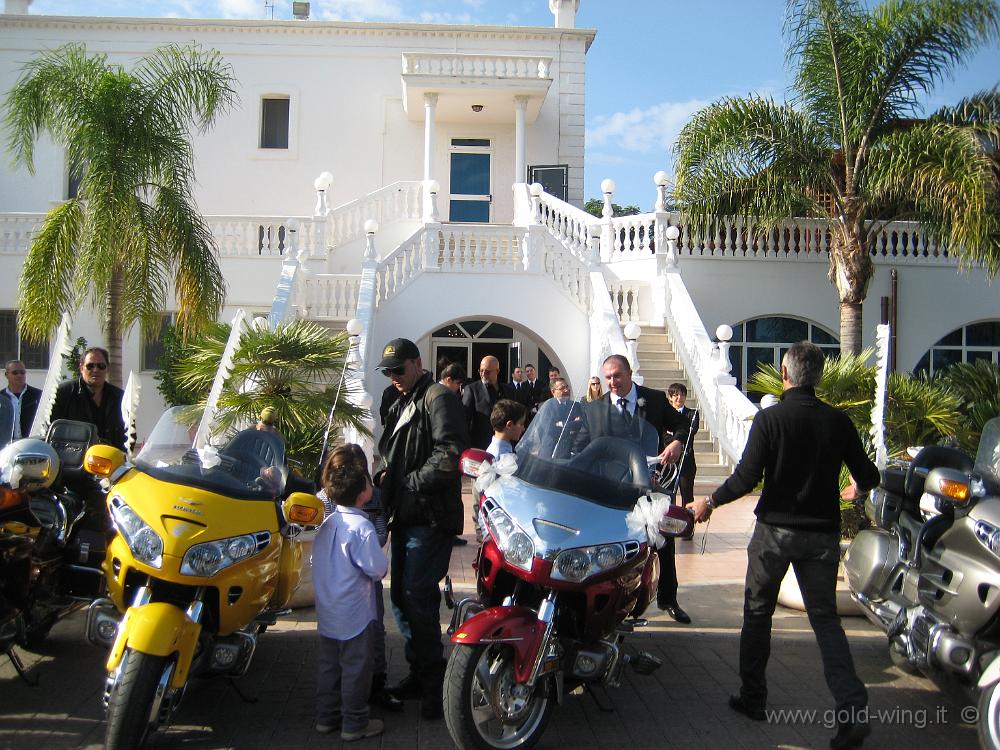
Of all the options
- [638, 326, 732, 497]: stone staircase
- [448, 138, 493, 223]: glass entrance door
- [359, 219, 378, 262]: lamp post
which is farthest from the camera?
[448, 138, 493, 223]: glass entrance door

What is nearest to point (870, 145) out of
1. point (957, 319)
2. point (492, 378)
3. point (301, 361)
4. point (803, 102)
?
point (803, 102)

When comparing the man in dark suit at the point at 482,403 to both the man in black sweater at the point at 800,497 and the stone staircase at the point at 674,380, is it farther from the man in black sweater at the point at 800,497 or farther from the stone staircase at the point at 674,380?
the man in black sweater at the point at 800,497

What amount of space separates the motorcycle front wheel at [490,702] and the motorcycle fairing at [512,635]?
3.2 inches

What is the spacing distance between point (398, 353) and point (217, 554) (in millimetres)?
1449

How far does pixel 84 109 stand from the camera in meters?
11.2

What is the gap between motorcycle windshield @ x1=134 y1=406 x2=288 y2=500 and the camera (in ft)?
13.7

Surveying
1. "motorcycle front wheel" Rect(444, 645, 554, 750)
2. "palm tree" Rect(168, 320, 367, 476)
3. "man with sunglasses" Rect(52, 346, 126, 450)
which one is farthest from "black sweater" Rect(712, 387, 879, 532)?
"man with sunglasses" Rect(52, 346, 126, 450)

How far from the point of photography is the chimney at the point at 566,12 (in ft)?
69.4

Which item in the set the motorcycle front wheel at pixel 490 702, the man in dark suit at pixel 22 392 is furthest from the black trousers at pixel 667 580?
the man in dark suit at pixel 22 392

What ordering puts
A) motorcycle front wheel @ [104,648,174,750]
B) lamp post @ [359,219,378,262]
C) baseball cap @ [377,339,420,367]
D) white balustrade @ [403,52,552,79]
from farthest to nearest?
white balustrade @ [403,52,552,79], lamp post @ [359,219,378,262], baseball cap @ [377,339,420,367], motorcycle front wheel @ [104,648,174,750]

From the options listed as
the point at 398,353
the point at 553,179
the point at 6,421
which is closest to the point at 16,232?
the point at 553,179

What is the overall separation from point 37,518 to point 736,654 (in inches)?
163

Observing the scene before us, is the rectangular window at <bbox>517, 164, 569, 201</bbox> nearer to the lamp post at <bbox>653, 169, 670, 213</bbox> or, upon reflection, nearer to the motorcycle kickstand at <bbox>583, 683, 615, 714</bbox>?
the lamp post at <bbox>653, 169, 670, 213</bbox>

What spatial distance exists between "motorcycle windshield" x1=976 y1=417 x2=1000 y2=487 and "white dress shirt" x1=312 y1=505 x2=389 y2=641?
3016 mm
